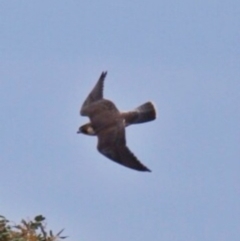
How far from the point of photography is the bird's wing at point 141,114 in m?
13.3

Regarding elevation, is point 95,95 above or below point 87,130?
above

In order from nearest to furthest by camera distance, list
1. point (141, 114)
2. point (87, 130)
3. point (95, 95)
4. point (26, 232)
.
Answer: point (26, 232), point (87, 130), point (95, 95), point (141, 114)

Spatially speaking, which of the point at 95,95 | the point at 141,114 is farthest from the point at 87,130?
the point at 141,114

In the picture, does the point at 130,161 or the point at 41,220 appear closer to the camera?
the point at 41,220

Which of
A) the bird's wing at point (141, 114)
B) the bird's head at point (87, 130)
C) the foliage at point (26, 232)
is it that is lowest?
the foliage at point (26, 232)

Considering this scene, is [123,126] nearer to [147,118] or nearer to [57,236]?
[147,118]

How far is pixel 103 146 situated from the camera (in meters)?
12.9

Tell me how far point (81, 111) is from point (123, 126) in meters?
0.70

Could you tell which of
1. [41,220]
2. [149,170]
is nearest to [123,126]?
[149,170]

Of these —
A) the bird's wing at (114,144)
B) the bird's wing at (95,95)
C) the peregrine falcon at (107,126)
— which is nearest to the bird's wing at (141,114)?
the peregrine falcon at (107,126)

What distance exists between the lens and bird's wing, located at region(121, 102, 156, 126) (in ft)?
43.6

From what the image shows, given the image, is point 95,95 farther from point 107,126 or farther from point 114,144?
point 114,144

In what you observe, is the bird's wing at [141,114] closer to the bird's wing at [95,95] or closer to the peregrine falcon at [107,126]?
the peregrine falcon at [107,126]

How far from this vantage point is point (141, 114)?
13.8m
